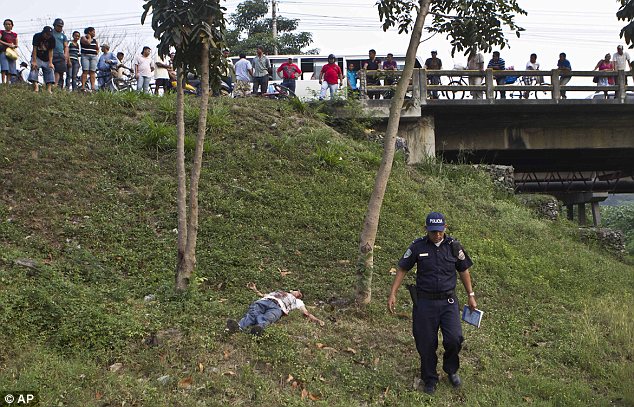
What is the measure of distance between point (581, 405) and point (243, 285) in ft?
14.4

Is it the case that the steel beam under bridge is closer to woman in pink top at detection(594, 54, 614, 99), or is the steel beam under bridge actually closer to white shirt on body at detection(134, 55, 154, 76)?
woman in pink top at detection(594, 54, 614, 99)

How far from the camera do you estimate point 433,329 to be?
6801mm

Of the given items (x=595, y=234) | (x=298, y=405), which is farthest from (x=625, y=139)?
(x=298, y=405)

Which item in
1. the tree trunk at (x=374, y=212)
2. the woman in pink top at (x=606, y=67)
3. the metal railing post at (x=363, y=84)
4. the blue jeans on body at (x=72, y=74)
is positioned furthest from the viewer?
the woman in pink top at (x=606, y=67)

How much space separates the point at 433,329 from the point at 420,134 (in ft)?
38.4

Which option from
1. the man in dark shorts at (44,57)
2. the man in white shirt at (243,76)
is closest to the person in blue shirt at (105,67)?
the man in dark shorts at (44,57)

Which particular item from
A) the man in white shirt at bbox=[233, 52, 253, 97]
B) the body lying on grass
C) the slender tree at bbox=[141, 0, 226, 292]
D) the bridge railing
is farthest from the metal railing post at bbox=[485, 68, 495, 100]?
the body lying on grass

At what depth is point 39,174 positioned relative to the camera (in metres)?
11.6

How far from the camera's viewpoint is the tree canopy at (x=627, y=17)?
326 inches

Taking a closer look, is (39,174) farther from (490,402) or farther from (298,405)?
(490,402)

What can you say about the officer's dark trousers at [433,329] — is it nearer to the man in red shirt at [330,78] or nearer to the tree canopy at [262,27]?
the man in red shirt at [330,78]

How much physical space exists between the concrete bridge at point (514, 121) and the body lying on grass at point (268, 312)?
9.10 metres

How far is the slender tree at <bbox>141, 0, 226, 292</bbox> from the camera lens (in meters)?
8.21

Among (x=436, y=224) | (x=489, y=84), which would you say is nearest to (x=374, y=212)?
(x=436, y=224)
